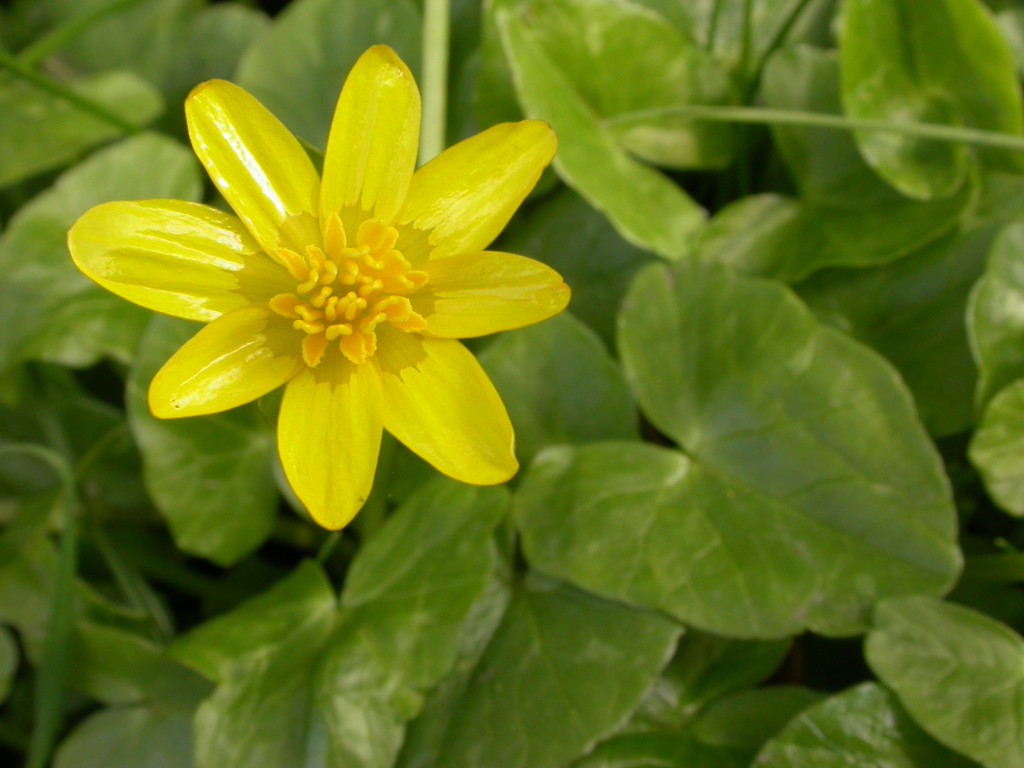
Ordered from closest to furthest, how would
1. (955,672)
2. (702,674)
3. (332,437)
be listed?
(332,437) → (955,672) → (702,674)

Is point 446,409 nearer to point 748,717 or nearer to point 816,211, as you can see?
point 748,717

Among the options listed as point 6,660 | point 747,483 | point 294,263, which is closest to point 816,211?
point 747,483

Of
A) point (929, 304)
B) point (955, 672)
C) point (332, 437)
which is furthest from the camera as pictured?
point (929, 304)

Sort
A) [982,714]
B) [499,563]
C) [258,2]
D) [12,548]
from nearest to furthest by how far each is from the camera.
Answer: [982,714], [499,563], [12,548], [258,2]

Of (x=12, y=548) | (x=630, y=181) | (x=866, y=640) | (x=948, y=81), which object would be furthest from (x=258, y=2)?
(x=866, y=640)

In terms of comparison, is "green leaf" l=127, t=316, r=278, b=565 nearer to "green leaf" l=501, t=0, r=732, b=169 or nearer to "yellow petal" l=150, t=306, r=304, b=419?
"yellow petal" l=150, t=306, r=304, b=419

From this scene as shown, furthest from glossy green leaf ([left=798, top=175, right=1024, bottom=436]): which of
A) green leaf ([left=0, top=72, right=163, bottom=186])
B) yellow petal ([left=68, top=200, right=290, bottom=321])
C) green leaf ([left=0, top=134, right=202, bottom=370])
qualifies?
green leaf ([left=0, top=72, right=163, bottom=186])

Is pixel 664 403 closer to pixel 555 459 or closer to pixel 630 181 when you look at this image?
pixel 555 459
